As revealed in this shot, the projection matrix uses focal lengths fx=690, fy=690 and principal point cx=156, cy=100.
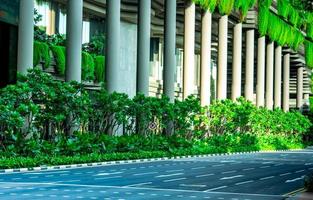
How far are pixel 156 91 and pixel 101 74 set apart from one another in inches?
1214

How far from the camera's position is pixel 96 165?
135 feet

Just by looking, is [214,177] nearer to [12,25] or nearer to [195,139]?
[12,25]

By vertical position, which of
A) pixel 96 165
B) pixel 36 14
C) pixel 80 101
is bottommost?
pixel 96 165

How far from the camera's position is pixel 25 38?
4191cm

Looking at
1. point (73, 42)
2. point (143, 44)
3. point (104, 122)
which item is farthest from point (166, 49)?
point (73, 42)

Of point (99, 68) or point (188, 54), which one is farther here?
point (188, 54)

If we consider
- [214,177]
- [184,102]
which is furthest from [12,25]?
[214,177]

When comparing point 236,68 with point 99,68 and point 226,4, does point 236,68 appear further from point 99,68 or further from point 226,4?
point 226,4

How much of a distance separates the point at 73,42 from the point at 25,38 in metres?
7.28

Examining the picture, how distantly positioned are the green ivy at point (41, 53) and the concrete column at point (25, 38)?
436 inches

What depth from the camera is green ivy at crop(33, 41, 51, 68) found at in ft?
176

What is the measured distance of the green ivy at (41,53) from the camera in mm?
53634

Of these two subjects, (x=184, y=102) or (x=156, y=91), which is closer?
(x=184, y=102)

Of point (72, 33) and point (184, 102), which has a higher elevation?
point (72, 33)
